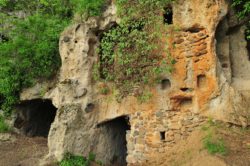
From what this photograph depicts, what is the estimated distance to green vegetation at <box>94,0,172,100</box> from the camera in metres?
9.38

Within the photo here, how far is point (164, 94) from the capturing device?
30.5ft

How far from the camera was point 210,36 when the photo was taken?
8.82m

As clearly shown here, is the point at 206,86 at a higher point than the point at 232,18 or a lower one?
lower

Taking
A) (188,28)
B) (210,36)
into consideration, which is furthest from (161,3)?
(210,36)

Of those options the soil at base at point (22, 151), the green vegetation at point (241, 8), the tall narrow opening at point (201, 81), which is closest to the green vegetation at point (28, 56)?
the soil at base at point (22, 151)

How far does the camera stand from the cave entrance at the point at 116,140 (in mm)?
10617

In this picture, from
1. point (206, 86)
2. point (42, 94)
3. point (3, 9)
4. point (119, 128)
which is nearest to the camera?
point (206, 86)

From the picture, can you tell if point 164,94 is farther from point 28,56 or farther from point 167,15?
point 28,56

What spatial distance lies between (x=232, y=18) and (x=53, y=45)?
6629 mm

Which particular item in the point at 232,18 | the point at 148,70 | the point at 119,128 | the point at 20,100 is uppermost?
the point at 232,18

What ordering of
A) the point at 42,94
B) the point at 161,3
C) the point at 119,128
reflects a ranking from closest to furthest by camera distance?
the point at 161,3, the point at 119,128, the point at 42,94

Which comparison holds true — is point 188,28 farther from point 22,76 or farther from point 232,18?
point 22,76

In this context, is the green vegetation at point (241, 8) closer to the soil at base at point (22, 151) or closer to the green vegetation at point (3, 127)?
the soil at base at point (22, 151)

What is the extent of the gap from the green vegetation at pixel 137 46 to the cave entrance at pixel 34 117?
16.4ft
